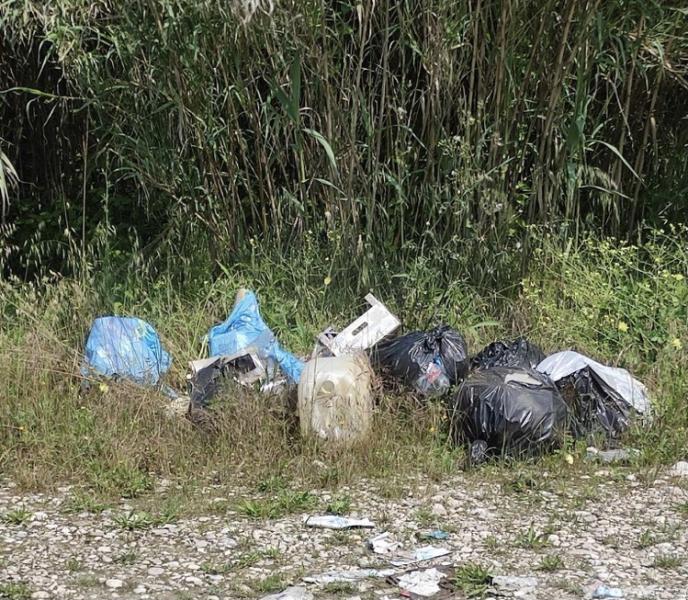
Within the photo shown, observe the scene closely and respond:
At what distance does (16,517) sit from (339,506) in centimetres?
122

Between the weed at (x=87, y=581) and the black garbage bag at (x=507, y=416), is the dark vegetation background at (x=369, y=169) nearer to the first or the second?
the black garbage bag at (x=507, y=416)

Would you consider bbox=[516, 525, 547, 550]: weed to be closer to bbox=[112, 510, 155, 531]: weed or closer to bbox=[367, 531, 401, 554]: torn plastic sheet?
bbox=[367, 531, 401, 554]: torn plastic sheet

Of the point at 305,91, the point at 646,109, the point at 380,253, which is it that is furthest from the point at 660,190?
the point at 305,91

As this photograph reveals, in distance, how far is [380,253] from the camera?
5824 millimetres

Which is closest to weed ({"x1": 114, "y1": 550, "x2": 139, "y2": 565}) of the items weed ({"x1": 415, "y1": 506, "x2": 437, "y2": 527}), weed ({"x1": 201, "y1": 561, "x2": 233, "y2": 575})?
weed ({"x1": 201, "y1": 561, "x2": 233, "y2": 575})

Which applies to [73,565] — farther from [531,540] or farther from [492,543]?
[531,540]

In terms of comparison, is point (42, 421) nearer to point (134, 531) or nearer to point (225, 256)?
point (134, 531)

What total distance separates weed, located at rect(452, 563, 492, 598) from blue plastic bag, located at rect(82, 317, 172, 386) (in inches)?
81.0

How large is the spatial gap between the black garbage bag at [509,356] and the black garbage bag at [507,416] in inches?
14.6

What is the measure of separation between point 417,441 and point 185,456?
3.26 feet

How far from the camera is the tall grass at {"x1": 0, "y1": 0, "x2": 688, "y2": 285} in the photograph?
5496 millimetres

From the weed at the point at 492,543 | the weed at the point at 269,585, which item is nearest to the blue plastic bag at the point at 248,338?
the weed at the point at 492,543

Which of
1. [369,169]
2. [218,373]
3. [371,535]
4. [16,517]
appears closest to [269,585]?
[371,535]

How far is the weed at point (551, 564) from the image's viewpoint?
3.57 meters
